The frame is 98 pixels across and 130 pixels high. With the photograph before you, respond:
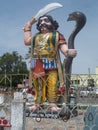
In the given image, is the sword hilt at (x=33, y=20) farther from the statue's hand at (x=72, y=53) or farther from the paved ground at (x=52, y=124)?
the paved ground at (x=52, y=124)

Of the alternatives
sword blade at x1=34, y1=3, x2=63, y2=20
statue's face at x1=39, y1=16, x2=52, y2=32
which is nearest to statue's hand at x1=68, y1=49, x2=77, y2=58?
statue's face at x1=39, y1=16, x2=52, y2=32

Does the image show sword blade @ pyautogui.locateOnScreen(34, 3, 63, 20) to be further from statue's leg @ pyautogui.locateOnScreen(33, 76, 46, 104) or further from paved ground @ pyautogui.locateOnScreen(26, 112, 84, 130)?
paved ground @ pyautogui.locateOnScreen(26, 112, 84, 130)

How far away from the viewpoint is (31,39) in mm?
8867

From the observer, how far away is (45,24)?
8.84m

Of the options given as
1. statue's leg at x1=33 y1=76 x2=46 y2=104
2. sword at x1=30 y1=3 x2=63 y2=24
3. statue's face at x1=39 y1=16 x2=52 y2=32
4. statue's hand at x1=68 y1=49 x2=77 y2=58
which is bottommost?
statue's leg at x1=33 y1=76 x2=46 y2=104

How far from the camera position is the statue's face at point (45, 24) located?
8.83 meters

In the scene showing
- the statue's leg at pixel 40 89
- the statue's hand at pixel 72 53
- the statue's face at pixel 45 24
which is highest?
the statue's face at pixel 45 24

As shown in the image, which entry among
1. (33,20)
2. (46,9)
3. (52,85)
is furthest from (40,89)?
(46,9)

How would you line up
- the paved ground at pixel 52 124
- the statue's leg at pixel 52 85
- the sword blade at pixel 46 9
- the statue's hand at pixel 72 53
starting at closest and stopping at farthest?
1. the paved ground at pixel 52 124
2. the statue's leg at pixel 52 85
3. the statue's hand at pixel 72 53
4. the sword blade at pixel 46 9

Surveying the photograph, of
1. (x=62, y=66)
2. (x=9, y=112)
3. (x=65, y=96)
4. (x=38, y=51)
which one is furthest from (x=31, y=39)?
(x=9, y=112)

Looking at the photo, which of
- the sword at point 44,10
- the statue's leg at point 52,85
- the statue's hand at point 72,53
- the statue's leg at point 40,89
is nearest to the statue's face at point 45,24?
the sword at point 44,10

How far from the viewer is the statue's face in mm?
8834

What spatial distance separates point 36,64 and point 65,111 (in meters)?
1.52

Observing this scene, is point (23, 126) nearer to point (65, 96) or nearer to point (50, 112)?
point (50, 112)
